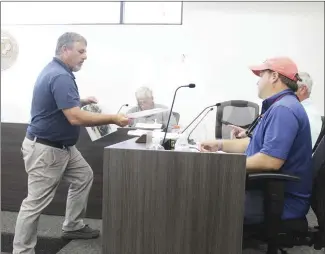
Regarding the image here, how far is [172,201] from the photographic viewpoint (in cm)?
129

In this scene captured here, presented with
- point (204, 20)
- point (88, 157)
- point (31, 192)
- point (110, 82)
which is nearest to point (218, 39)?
point (204, 20)

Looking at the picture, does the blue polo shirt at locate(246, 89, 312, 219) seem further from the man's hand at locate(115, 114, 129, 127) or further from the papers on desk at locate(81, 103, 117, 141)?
the papers on desk at locate(81, 103, 117, 141)

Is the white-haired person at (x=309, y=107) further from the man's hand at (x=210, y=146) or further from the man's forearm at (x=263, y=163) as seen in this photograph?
the man's forearm at (x=263, y=163)

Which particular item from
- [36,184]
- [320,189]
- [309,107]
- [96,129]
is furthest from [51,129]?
[309,107]

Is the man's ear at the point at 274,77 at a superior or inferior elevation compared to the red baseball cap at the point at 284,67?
inferior

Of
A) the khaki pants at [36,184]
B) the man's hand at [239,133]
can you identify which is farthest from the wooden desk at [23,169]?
the man's hand at [239,133]

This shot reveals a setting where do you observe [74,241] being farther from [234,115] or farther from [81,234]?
[234,115]

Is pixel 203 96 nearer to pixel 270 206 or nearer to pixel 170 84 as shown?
pixel 170 84

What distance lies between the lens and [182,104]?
4.30 metres

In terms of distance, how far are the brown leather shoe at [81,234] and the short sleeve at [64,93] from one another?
81 cm

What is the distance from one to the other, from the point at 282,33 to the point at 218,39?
2.35 ft

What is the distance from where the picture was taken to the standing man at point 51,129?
1809 mm

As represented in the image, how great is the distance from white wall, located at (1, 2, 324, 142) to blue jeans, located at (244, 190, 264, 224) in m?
2.55

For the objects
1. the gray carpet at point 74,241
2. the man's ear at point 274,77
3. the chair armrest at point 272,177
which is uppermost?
the man's ear at point 274,77
